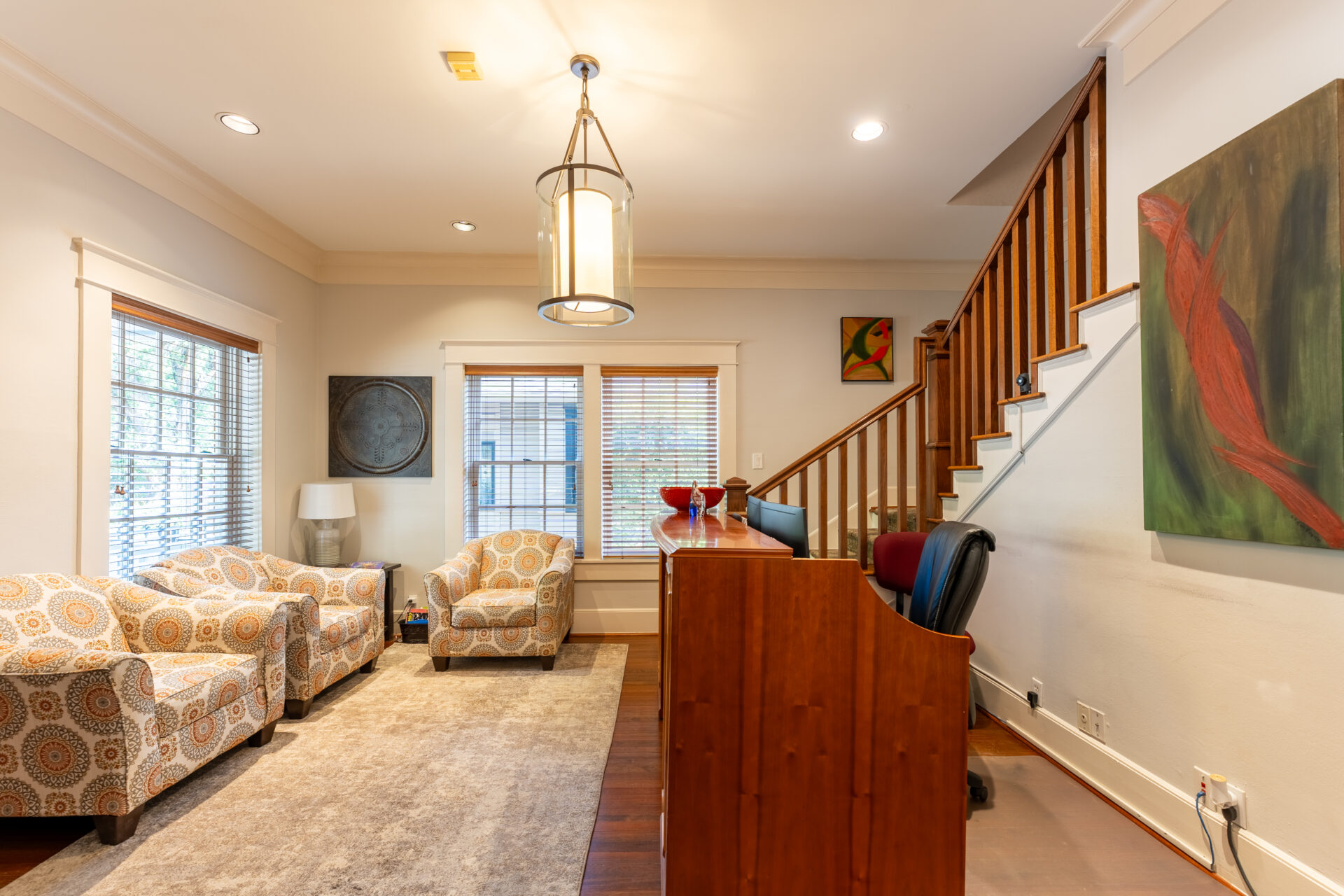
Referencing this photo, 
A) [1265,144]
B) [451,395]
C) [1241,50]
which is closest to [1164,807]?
[1265,144]

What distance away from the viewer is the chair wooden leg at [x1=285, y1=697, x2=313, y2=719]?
300cm

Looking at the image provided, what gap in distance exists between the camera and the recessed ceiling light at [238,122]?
2.76 metres

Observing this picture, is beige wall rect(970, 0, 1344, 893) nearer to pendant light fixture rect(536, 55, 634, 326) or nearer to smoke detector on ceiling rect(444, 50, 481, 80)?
pendant light fixture rect(536, 55, 634, 326)

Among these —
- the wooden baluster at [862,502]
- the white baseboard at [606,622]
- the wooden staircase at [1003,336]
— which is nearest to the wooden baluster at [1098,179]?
the wooden staircase at [1003,336]

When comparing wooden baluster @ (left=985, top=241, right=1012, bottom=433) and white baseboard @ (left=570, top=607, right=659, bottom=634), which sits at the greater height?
wooden baluster @ (left=985, top=241, right=1012, bottom=433)

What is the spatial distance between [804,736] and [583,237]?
163 cm

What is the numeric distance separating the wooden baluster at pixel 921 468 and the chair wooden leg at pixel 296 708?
3172 millimetres

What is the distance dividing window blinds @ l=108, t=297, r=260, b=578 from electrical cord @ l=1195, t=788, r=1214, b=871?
170 inches

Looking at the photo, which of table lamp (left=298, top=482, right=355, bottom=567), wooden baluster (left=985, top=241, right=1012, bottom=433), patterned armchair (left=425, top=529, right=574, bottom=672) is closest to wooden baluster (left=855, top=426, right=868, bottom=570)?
wooden baluster (left=985, top=241, right=1012, bottom=433)

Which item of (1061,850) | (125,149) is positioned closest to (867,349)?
(1061,850)

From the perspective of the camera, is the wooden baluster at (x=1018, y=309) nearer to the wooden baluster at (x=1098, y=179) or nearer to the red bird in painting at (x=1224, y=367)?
the wooden baluster at (x=1098, y=179)

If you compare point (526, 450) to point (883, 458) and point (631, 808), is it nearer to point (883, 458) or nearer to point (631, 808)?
point (883, 458)

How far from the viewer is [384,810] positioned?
87.4 inches

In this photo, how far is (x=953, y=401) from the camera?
3.57 meters
